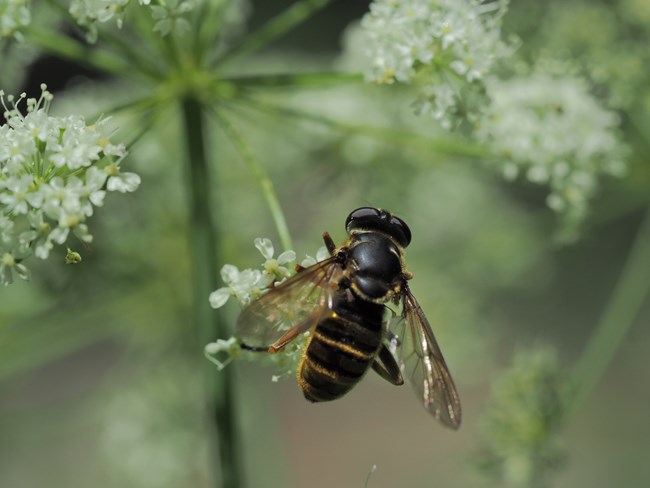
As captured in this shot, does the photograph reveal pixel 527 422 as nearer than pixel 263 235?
Yes

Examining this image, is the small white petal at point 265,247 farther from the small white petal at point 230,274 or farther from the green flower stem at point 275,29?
the green flower stem at point 275,29

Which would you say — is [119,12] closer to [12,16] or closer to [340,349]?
[12,16]

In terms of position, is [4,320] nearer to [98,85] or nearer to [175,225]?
[175,225]

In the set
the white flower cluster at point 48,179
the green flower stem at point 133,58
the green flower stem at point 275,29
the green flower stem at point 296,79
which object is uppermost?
the green flower stem at point 275,29

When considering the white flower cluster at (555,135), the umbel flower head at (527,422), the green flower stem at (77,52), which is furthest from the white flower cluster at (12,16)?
the umbel flower head at (527,422)

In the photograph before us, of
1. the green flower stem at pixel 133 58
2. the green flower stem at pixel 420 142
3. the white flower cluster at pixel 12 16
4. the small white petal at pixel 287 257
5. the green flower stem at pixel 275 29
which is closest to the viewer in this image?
the small white petal at pixel 287 257

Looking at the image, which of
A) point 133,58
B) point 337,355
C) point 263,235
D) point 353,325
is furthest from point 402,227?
point 263,235
